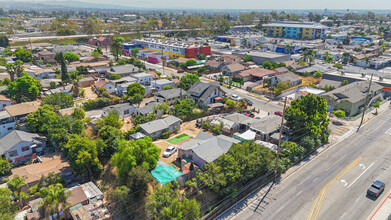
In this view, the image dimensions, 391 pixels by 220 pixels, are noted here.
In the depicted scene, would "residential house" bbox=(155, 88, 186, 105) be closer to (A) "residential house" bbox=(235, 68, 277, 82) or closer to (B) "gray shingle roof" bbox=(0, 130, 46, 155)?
(B) "gray shingle roof" bbox=(0, 130, 46, 155)

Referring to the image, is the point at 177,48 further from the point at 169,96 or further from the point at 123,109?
the point at 123,109

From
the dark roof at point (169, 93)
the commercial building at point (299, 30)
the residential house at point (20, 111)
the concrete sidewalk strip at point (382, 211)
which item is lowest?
the concrete sidewalk strip at point (382, 211)

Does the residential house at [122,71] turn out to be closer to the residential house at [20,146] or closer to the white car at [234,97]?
the white car at [234,97]

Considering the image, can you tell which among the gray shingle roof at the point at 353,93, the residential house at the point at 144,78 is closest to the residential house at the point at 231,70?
the residential house at the point at 144,78

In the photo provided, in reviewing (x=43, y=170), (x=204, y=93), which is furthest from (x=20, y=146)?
(x=204, y=93)

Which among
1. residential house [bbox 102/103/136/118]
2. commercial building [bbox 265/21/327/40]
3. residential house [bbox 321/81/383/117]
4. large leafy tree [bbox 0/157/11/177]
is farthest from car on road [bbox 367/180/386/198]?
commercial building [bbox 265/21/327/40]

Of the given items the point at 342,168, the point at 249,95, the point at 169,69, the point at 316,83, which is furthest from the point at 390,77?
the point at 169,69
